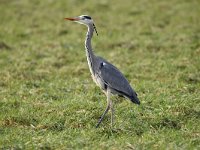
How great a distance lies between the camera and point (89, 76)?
422 inches

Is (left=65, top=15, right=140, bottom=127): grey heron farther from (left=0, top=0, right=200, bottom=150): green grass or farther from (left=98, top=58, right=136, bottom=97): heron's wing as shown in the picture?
(left=0, top=0, right=200, bottom=150): green grass

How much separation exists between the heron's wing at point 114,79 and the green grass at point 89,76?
0.45 meters

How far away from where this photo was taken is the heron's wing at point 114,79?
7.70m

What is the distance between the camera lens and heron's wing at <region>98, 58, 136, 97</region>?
7.70 metres

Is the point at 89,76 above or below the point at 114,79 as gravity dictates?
below

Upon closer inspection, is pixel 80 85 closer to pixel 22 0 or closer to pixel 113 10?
pixel 113 10

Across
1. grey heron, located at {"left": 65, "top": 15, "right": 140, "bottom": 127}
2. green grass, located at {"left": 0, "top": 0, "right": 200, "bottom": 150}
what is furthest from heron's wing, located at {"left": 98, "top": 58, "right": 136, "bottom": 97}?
green grass, located at {"left": 0, "top": 0, "right": 200, "bottom": 150}

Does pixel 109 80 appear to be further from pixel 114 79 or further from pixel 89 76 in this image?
pixel 89 76

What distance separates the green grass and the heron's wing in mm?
447

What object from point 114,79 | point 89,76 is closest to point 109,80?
point 114,79

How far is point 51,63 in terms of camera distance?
1166 centimetres

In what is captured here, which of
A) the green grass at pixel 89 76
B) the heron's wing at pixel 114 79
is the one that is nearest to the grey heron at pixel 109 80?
the heron's wing at pixel 114 79

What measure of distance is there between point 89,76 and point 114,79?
2.98 meters

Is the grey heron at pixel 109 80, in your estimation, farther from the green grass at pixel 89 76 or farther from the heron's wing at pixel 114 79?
the green grass at pixel 89 76
